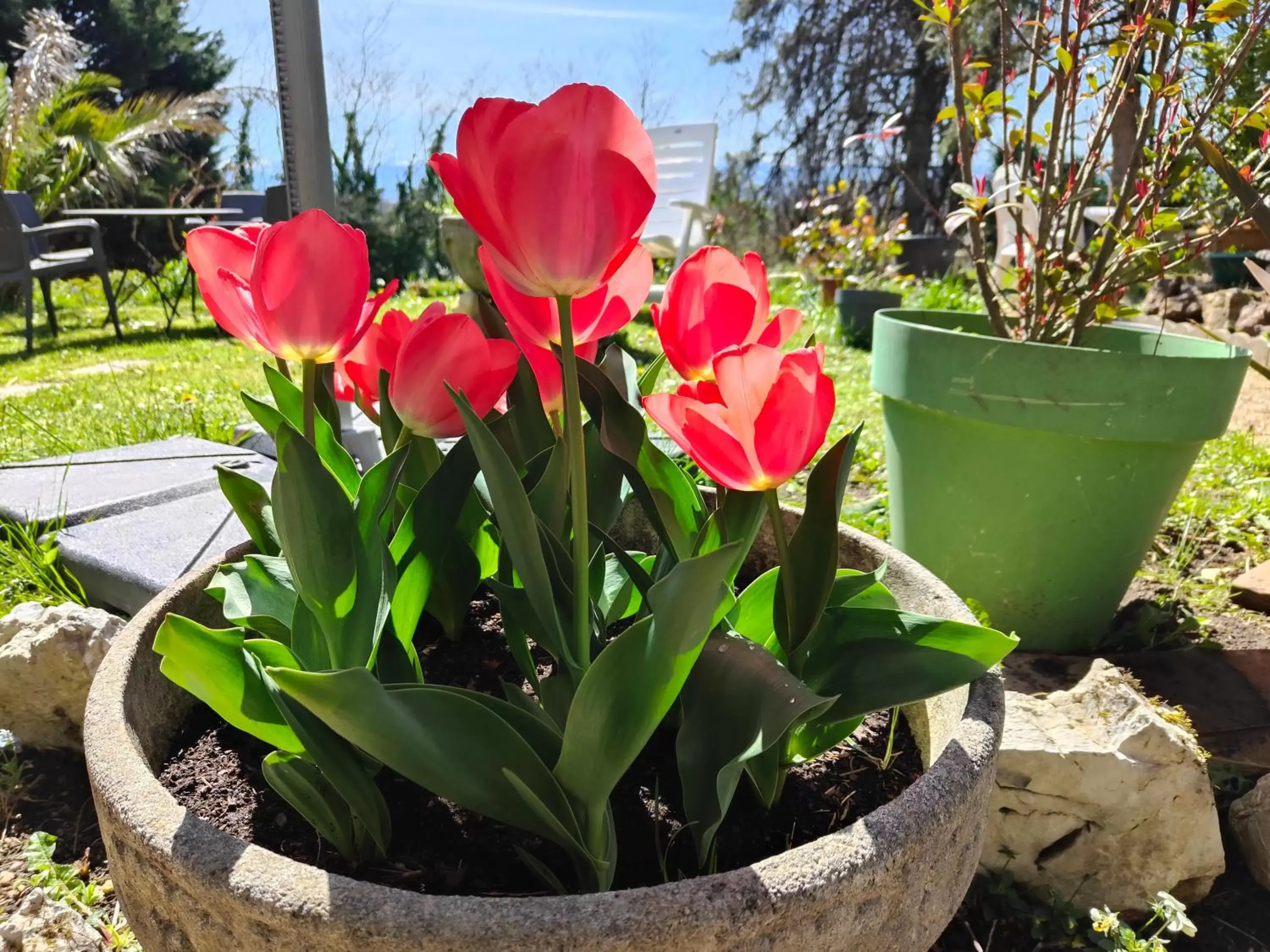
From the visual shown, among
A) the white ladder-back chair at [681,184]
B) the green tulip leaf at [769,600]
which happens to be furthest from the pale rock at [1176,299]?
the green tulip leaf at [769,600]

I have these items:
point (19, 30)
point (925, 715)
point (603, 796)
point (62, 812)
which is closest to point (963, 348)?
point (925, 715)

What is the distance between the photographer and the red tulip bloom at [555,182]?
0.45 metres

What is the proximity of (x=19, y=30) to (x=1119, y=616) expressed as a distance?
15.3m

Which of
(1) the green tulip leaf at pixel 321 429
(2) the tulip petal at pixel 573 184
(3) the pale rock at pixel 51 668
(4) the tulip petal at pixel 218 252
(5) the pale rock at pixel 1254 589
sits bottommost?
(5) the pale rock at pixel 1254 589

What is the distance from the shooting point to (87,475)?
1993 mm

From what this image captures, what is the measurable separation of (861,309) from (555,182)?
4890mm

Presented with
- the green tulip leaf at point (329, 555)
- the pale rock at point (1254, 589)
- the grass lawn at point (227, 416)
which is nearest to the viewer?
the green tulip leaf at point (329, 555)

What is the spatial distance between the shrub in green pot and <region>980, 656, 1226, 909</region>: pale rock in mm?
448

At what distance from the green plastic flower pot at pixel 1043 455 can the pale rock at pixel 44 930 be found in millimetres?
1321

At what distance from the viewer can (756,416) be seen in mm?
538

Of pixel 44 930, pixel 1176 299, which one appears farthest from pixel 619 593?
pixel 1176 299

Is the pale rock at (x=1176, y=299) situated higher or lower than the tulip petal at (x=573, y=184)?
lower

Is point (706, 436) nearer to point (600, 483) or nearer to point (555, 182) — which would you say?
point (555, 182)

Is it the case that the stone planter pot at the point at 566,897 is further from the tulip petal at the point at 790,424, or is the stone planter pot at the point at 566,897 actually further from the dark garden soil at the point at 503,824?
the tulip petal at the point at 790,424
